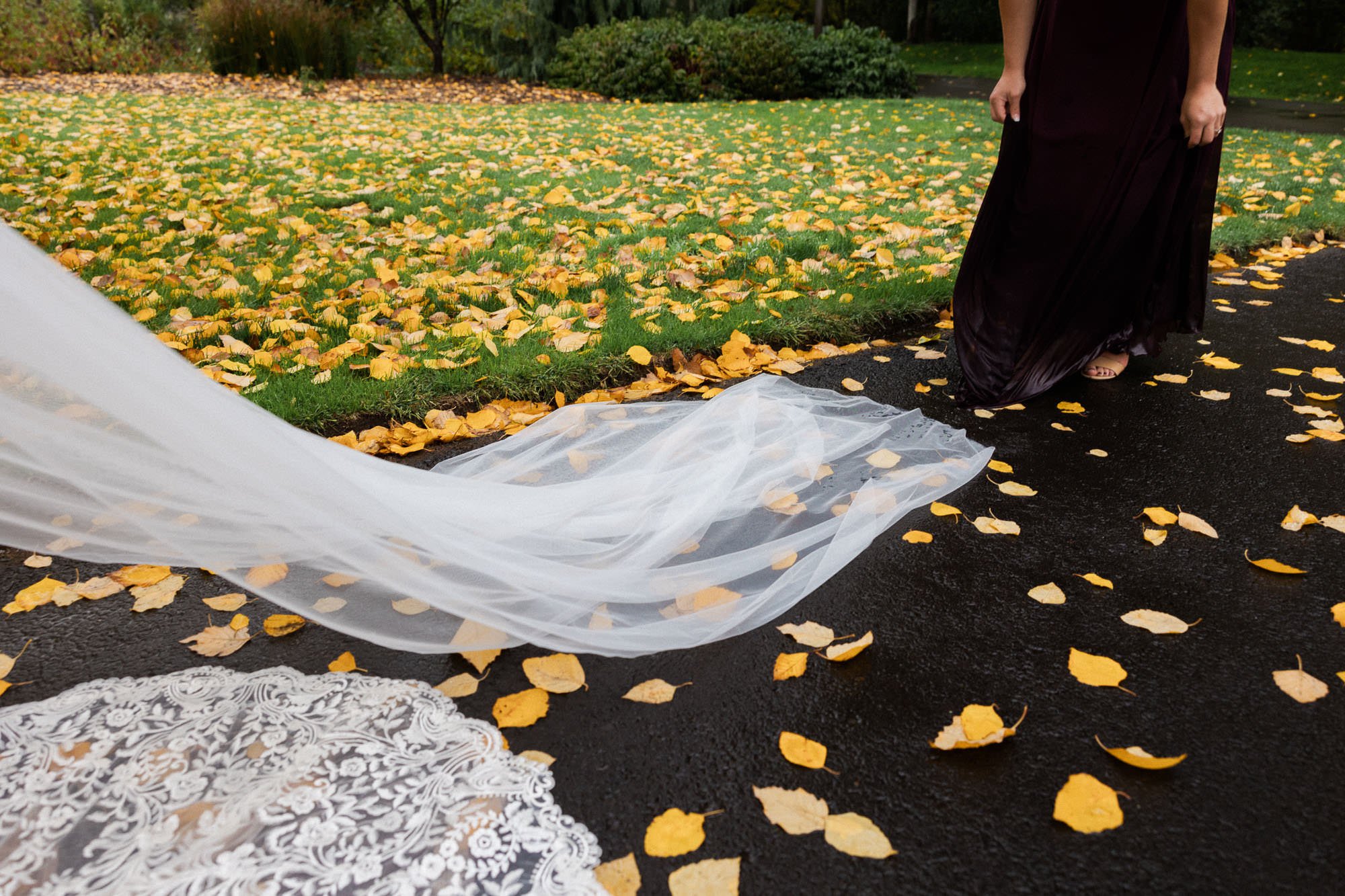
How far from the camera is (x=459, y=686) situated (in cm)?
185

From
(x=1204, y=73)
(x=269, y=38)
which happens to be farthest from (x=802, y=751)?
(x=269, y=38)

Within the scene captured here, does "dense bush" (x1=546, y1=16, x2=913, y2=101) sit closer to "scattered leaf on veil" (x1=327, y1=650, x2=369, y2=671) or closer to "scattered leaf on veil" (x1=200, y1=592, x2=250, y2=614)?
"scattered leaf on veil" (x1=200, y1=592, x2=250, y2=614)

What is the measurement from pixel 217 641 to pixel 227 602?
0.17 metres

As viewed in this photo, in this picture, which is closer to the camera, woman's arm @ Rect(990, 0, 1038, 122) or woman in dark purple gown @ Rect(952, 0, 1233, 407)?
woman in dark purple gown @ Rect(952, 0, 1233, 407)

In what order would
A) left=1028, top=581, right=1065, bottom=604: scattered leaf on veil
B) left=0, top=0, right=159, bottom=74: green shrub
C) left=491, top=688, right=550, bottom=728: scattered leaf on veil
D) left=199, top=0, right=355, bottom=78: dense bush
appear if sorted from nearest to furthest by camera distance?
→ 1. left=491, top=688, right=550, bottom=728: scattered leaf on veil
2. left=1028, top=581, right=1065, bottom=604: scattered leaf on veil
3. left=199, top=0, right=355, bottom=78: dense bush
4. left=0, top=0, right=159, bottom=74: green shrub

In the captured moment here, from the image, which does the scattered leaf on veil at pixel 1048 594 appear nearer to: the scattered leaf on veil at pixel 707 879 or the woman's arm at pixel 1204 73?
the scattered leaf on veil at pixel 707 879

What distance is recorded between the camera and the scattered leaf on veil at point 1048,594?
6.96 feet

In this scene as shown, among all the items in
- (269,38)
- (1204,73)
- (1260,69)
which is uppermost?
(269,38)

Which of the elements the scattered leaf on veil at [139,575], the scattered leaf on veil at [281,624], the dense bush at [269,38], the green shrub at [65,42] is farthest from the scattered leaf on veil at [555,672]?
the green shrub at [65,42]

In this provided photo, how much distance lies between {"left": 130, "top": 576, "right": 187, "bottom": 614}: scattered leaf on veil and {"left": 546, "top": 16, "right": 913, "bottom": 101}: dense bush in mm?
11475

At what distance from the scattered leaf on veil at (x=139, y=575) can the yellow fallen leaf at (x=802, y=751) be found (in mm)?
1647

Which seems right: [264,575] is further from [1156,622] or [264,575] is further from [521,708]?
[1156,622]

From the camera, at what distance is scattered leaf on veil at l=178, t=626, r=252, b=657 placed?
196cm

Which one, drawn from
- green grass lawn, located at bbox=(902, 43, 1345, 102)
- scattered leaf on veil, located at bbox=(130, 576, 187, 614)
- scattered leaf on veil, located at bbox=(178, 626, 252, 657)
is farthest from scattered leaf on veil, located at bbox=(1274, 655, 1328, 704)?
green grass lawn, located at bbox=(902, 43, 1345, 102)
